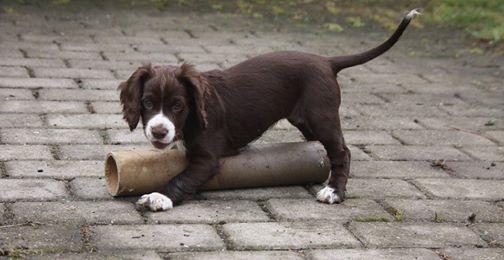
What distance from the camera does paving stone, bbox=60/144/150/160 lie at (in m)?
5.89

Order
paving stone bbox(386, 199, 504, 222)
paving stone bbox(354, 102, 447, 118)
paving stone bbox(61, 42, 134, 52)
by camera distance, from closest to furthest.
→ paving stone bbox(386, 199, 504, 222) → paving stone bbox(354, 102, 447, 118) → paving stone bbox(61, 42, 134, 52)

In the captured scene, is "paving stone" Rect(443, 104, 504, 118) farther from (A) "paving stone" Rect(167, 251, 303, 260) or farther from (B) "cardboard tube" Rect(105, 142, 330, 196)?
(A) "paving stone" Rect(167, 251, 303, 260)

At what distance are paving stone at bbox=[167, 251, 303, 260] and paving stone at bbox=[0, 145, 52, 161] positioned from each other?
1.78 metres

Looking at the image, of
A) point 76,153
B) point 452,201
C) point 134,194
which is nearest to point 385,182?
point 452,201

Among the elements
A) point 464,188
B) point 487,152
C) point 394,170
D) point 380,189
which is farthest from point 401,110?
point 380,189

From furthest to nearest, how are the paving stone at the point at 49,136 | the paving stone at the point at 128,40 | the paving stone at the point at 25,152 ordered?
the paving stone at the point at 128,40 < the paving stone at the point at 49,136 < the paving stone at the point at 25,152

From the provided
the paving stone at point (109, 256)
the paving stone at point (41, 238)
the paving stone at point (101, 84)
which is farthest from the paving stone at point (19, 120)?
the paving stone at point (109, 256)

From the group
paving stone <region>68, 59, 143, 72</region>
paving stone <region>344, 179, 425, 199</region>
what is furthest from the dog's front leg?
paving stone <region>68, 59, 143, 72</region>

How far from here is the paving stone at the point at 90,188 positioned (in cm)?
515

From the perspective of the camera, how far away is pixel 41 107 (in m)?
7.00

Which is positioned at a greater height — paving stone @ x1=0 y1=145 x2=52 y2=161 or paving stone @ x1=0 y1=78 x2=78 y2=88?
paving stone @ x1=0 y1=145 x2=52 y2=161

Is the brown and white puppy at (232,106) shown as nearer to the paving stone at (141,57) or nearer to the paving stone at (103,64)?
the paving stone at (103,64)

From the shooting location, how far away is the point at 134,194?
205 inches

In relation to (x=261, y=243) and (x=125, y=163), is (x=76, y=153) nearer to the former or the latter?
(x=125, y=163)
